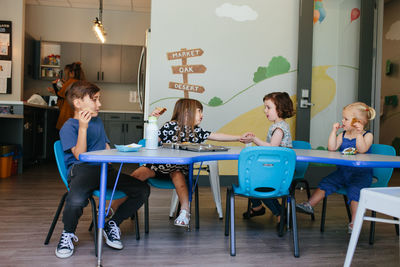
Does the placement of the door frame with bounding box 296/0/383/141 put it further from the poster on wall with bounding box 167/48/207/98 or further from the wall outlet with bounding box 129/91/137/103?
the wall outlet with bounding box 129/91/137/103

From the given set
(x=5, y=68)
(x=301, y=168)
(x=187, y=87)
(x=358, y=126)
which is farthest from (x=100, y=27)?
(x=358, y=126)

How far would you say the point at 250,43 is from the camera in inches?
174

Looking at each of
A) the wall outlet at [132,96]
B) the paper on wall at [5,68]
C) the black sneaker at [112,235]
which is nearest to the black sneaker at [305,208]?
the black sneaker at [112,235]

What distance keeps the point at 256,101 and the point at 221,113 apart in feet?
1.42

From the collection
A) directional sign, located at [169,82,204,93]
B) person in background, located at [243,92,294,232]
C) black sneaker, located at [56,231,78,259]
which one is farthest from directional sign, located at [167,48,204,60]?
black sneaker, located at [56,231,78,259]

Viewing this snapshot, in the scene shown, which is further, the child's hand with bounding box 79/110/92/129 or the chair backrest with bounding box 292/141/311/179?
the chair backrest with bounding box 292/141/311/179

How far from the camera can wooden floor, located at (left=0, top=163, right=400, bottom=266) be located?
78.3 inches

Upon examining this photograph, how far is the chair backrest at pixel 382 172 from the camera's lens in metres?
2.47

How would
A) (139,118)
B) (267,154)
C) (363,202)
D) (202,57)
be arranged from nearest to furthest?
(363,202)
(267,154)
(202,57)
(139,118)

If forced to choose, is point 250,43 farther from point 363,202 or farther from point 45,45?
point 45,45

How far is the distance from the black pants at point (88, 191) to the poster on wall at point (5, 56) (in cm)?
507

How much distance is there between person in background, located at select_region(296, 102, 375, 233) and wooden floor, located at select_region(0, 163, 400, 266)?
0.85 ft

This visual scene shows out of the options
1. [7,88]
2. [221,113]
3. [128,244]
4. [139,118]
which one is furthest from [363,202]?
[7,88]

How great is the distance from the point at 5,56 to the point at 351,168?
6008mm
